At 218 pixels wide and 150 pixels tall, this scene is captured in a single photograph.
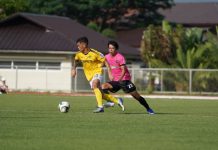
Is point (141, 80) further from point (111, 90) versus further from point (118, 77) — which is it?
point (111, 90)

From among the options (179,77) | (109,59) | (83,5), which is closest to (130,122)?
(109,59)

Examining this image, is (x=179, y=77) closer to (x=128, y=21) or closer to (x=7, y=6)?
(x=7, y=6)

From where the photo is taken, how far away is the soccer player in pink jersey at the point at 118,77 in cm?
2008

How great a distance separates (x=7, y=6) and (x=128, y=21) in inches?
717

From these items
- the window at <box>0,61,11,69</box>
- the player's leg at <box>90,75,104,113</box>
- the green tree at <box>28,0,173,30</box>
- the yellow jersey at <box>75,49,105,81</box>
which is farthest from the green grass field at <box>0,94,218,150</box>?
the green tree at <box>28,0,173,30</box>

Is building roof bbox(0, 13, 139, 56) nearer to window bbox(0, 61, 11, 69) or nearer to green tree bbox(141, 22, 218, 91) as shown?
window bbox(0, 61, 11, 69)

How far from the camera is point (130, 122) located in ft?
53.5

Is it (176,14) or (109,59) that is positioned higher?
(176,14)

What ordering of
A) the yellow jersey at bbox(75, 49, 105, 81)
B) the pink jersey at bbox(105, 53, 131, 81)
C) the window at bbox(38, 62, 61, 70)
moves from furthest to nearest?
the window at bbox(38, 62, 61, 70), the pink jersey at bbox(105, 53, 131, 81), the yellow jersey at bbox(75, 49, 105, 81)

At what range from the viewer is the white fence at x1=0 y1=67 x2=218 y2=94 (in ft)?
142

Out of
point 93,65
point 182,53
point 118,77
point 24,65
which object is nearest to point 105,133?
point 93,65

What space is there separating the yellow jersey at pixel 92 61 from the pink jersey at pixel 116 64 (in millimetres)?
811

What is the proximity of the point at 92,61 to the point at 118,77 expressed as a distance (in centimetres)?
169

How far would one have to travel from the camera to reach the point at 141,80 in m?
44.9
